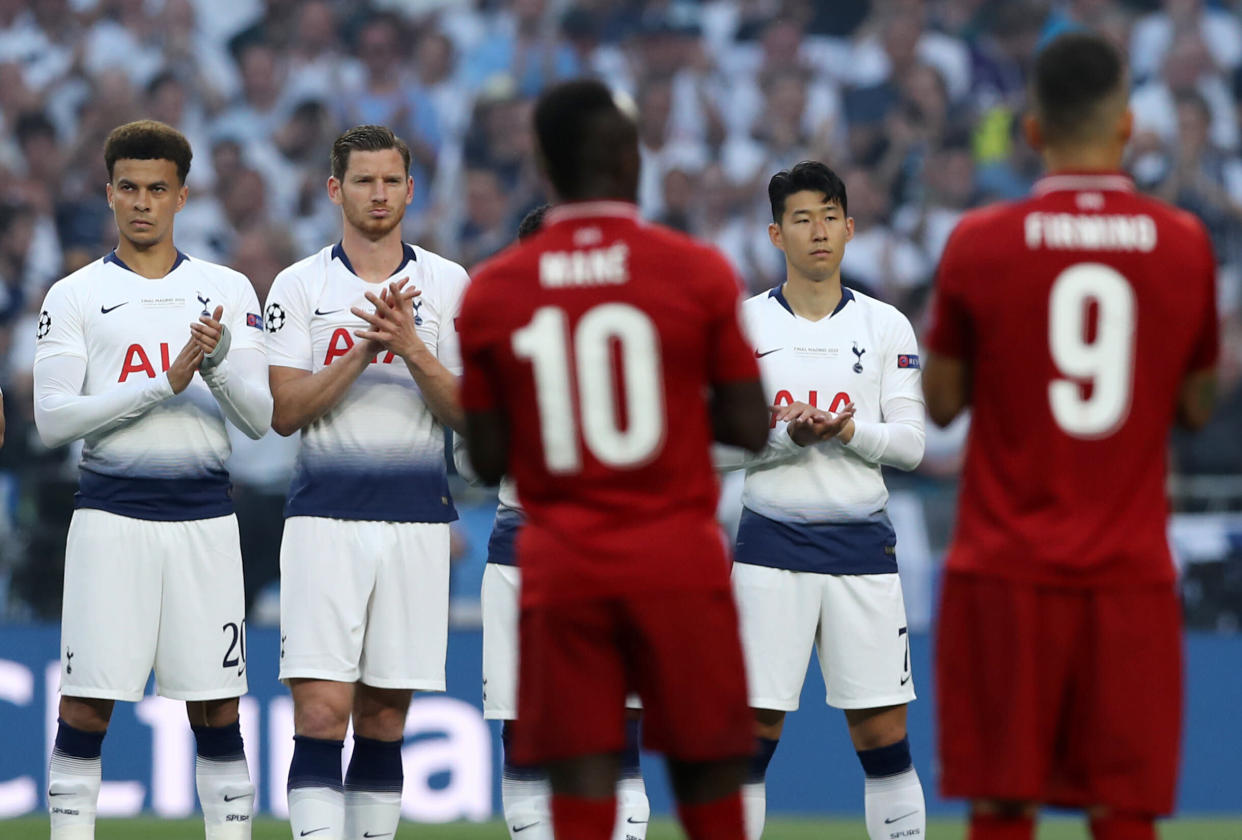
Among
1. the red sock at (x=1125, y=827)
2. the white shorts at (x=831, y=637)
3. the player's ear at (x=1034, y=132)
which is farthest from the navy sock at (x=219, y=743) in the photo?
the player's ear at (x=1034, y=132)

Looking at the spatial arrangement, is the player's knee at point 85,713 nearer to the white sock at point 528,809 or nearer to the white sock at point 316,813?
the white sock at point 316,813

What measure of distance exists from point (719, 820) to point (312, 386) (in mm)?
2558

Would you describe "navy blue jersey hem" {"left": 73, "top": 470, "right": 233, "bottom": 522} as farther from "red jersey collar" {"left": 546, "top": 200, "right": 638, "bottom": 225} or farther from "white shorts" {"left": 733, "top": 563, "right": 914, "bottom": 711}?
"red jersey collar" {"left": 546, "top": 200, "right": 638, "bottom": 225}

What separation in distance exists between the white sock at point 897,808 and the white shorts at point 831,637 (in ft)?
0.93

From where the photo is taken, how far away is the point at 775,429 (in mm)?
6281

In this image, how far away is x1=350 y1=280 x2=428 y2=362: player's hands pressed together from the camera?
5785 mm

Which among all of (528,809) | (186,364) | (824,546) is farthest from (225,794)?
(824,546)

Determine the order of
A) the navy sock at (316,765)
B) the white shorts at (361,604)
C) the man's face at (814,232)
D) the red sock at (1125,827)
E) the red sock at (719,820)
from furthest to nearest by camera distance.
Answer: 1. the man's face at (814,232)
2. the white shorts at (361,604)
3. the navy sock at (316,765)
4. the red sock at (719,820)
5. the red sock at (1125,827)

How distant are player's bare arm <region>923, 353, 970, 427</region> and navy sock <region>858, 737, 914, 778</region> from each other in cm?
246

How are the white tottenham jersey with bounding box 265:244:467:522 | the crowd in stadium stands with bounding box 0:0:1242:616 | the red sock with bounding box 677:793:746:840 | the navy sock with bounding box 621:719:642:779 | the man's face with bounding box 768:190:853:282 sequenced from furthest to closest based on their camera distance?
the crowd in stadium stands with bounding box 0:0:1242:616
the navy sock with bounding box 621:719:642:779
the man's face with bounding box 768:190:853:282
the white tottenham jersey with bounding box 265:244:467:522
the red sock with bounding box 677:793:746:840

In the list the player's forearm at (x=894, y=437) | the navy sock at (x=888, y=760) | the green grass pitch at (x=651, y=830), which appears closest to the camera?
the player's forearm at (x=894, y=437)

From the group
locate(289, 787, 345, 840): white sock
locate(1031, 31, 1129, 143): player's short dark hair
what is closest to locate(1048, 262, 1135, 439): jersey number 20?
locate(1031, 31, 1129, 143): player's short dark hair

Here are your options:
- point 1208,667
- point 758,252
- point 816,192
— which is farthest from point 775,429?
point 758,252

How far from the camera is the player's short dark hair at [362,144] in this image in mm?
6250
